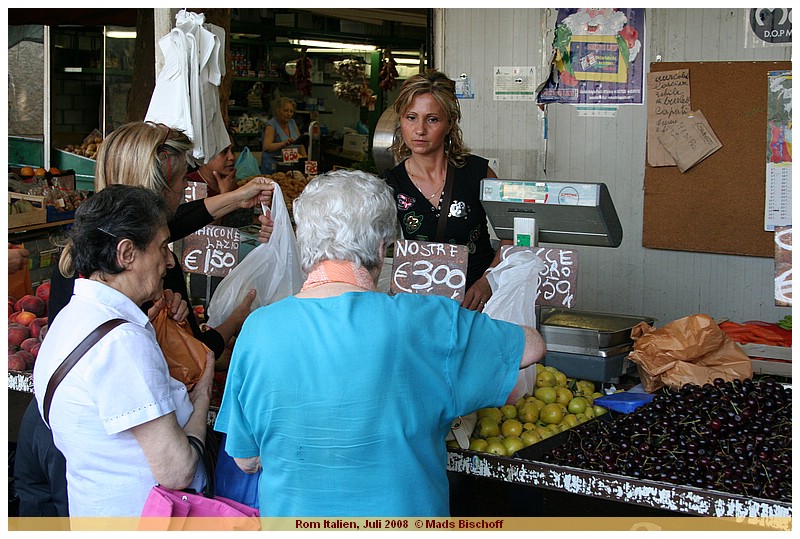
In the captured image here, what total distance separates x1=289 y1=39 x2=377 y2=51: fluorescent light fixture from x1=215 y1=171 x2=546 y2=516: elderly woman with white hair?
27.5 ft

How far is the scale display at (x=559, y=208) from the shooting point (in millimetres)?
2773

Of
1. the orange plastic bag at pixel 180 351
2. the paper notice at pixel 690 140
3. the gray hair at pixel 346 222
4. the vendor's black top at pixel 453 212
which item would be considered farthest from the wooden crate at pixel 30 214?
the gray hair at pixel 346 222

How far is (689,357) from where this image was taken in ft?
9.36

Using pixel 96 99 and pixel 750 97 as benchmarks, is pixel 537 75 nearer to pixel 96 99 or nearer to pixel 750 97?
pixel 750 97

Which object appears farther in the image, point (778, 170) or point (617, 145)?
point (617, 145)

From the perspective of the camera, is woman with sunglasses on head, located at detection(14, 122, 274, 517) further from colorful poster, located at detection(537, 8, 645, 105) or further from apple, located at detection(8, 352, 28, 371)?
colorful poster, located at detection(537, 8, 645, 105)

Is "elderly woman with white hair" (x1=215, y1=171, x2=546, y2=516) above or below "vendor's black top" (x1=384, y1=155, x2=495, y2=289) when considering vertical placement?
below

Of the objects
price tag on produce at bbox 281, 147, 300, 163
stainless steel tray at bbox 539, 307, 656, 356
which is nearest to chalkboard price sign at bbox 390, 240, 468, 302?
stainless steel tray at bbox 539, 307, 656, 356

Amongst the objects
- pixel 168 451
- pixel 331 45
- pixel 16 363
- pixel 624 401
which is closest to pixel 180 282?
pixel 168 451

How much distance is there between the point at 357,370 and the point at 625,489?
888 millimetres

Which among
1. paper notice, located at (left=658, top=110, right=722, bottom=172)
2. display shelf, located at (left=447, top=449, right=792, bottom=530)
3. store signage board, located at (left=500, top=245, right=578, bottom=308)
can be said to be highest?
paper notice, located at (left=658, top=110, right=722, bottom=172)

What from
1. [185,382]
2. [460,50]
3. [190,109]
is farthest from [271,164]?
[185,382]

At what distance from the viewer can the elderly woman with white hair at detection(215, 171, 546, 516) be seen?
1.91 m

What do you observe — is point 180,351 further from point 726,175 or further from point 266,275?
point 726,175
